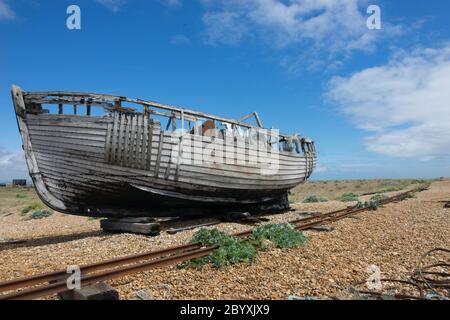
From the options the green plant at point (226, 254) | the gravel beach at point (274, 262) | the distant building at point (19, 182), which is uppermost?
the distant building at point (19, 182)

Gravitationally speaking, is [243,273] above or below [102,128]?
below

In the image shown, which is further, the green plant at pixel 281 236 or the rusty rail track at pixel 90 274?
the green plant at pixel 281 236

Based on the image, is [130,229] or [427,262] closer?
[427,262]

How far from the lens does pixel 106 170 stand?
31.9 feet

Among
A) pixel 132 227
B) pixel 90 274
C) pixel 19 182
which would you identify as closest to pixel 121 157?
pixel 132 227

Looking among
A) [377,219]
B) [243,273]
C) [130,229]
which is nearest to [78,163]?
[130,229]

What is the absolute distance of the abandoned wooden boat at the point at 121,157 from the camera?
9.62 metres

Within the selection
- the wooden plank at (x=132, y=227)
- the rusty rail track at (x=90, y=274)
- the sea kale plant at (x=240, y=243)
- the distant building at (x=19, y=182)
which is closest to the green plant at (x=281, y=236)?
the sea kale plant at (x=240, y=243)

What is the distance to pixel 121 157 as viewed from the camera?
32.1 feet

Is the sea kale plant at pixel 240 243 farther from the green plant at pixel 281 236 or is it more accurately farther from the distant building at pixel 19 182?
the distant building at pixel 19 182

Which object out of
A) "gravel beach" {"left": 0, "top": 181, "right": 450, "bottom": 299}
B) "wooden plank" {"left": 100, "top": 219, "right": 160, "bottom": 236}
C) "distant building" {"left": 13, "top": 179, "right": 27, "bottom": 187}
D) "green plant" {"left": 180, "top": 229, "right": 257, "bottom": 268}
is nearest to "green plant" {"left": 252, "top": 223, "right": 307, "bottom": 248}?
"gravel beach" {"left": 0, "top": 181, "right": 450, "bottom": 299}

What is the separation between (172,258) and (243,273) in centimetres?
142
